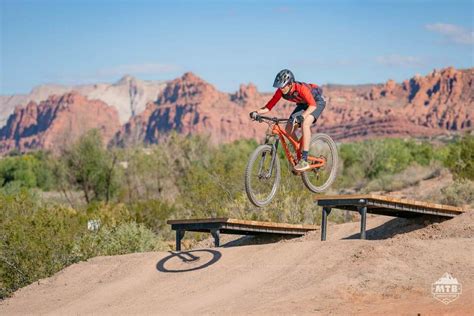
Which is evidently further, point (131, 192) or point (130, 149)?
point (130, 149)

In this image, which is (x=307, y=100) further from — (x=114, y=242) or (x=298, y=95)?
(x=114, y=242)

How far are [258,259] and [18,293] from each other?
7.11 metres

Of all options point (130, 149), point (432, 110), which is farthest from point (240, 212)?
point (432, 110)

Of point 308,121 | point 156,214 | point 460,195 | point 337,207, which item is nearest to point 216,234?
point 337,207

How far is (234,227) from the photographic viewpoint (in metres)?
23.3

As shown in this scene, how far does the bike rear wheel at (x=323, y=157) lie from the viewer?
18.0 m

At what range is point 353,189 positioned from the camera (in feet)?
210

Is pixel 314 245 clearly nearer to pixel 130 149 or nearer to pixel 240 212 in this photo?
pixel 240 212

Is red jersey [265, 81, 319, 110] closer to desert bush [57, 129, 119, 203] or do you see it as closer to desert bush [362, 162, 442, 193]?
desert bush [362, 162, 442, 193]

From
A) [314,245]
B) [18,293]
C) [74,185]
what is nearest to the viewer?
[314,245]

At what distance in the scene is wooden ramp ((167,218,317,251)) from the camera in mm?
23078

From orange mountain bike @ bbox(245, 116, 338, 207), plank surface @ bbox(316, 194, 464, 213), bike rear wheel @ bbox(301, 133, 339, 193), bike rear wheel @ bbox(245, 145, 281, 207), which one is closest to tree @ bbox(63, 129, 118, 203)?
plank surface @ bbox(316, 194, 464, 213)

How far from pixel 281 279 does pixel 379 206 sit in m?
3.29

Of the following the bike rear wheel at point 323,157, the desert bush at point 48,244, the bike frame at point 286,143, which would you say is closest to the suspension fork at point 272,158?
the bike frame at point 286,143
